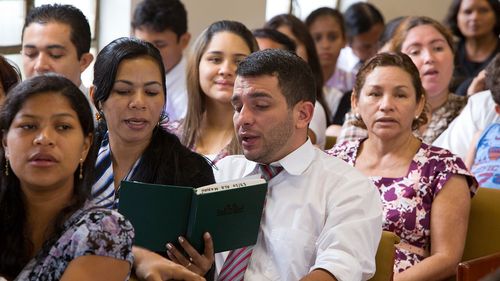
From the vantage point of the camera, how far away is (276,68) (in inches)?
113

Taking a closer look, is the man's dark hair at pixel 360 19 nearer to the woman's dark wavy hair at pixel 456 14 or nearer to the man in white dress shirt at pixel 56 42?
the woman's dark wavy hair at pixel 456 14

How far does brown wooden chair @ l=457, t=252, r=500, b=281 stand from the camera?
100 inches

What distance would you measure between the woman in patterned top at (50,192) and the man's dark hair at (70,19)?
1.67 meters

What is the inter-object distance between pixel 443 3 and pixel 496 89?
4.35 meters

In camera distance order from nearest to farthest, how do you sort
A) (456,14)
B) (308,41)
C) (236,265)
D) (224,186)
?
(224,186) → (236,265) → (308,41) → (456,14)

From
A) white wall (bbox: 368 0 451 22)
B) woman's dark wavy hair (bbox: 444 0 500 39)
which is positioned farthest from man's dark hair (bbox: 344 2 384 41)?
white wall (bbox: 368 0 451 22)

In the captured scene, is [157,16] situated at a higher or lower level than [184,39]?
higher

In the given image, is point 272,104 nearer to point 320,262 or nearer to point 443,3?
point 320,262

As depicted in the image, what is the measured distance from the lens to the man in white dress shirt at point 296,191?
2.68m

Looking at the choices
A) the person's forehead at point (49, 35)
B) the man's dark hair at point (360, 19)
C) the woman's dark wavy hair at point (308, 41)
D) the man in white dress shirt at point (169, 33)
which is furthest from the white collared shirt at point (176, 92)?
the man's dark hair at point (360, 19)

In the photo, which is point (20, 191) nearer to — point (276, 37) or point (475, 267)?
point (475, 267)

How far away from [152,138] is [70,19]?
1.20 m

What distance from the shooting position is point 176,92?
5.22 metres

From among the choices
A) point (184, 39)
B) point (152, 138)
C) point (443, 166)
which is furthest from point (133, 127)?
point (184, 39)
